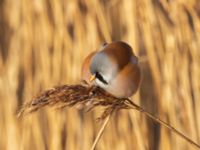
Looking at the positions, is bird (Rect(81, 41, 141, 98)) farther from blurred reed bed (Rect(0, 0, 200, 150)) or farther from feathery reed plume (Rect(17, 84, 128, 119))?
blurred reed bed (Rect(0, 0, 200, 150))

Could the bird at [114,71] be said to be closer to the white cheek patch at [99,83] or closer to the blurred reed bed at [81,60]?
the white cheek patch at [99,83]

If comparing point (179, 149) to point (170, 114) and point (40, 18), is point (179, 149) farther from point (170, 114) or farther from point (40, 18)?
point (40, 18)

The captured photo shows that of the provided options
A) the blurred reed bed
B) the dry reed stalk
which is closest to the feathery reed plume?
the dry reed stalk

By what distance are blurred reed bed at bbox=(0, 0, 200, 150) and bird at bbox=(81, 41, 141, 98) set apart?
1.70 feet

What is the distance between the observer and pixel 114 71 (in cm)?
72

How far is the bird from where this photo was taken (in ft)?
2.29

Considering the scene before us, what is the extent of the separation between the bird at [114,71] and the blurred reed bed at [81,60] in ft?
1.70

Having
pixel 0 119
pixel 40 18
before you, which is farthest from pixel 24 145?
pixel 40 18

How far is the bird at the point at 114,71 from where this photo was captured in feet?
2.29

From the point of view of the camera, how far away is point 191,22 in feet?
4.44

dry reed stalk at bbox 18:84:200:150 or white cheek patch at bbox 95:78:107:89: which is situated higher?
white cheek patch at bbox 95:78:107:89

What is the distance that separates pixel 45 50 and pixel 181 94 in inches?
14.4

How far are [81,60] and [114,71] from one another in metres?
0.58

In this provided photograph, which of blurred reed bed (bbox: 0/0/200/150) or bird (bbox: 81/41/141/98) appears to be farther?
blurred reed bed (bbox: 0/0/200/150)
